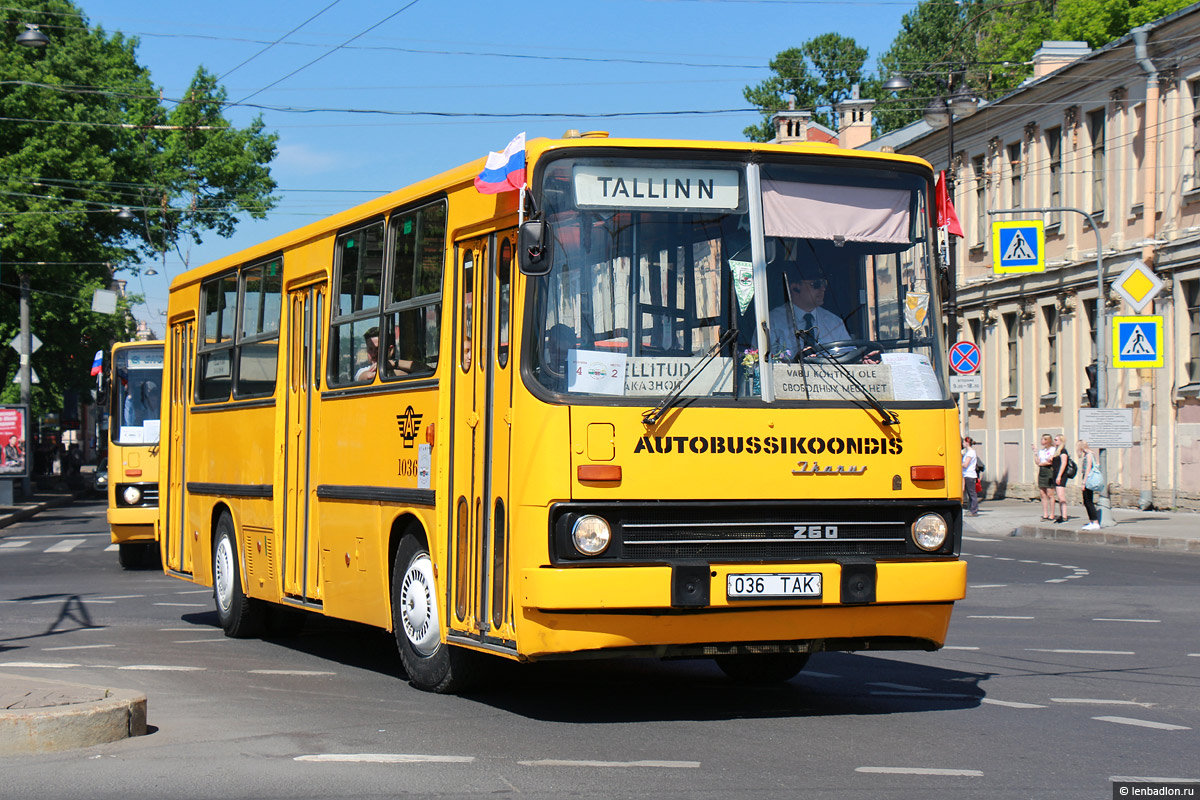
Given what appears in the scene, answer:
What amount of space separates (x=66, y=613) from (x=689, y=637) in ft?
29.5

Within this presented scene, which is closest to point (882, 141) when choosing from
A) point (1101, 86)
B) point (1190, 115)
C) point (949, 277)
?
point (1101, 86)

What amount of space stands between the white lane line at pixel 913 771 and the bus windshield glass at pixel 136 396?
16660 mm

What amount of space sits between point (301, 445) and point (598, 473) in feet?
14.2

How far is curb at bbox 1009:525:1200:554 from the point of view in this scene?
26.2 m

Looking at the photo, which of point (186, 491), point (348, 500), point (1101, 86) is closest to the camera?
point (348, 500)

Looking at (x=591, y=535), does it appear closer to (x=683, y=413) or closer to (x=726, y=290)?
(x=683, y=413)

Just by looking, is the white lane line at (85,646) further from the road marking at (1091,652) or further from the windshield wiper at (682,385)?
the road marking at (1091,652)

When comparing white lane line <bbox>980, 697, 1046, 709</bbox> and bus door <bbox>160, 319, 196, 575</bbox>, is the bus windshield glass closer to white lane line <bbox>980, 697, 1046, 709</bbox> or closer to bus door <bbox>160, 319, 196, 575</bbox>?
bus door <bbox>160, 319, 196, 575</bbox>

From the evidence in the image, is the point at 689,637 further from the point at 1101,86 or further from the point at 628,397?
the point at 1101,86

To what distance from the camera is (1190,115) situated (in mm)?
36312

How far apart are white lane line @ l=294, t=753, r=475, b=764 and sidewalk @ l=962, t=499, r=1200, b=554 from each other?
727 inches

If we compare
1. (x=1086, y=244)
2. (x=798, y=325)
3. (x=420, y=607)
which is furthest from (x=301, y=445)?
(x=1086, y=244)

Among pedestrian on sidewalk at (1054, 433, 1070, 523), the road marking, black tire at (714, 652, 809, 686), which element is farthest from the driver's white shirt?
pedestrian on sidewalk at (1054, 433, 1070, 523)

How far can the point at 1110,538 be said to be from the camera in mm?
28219
